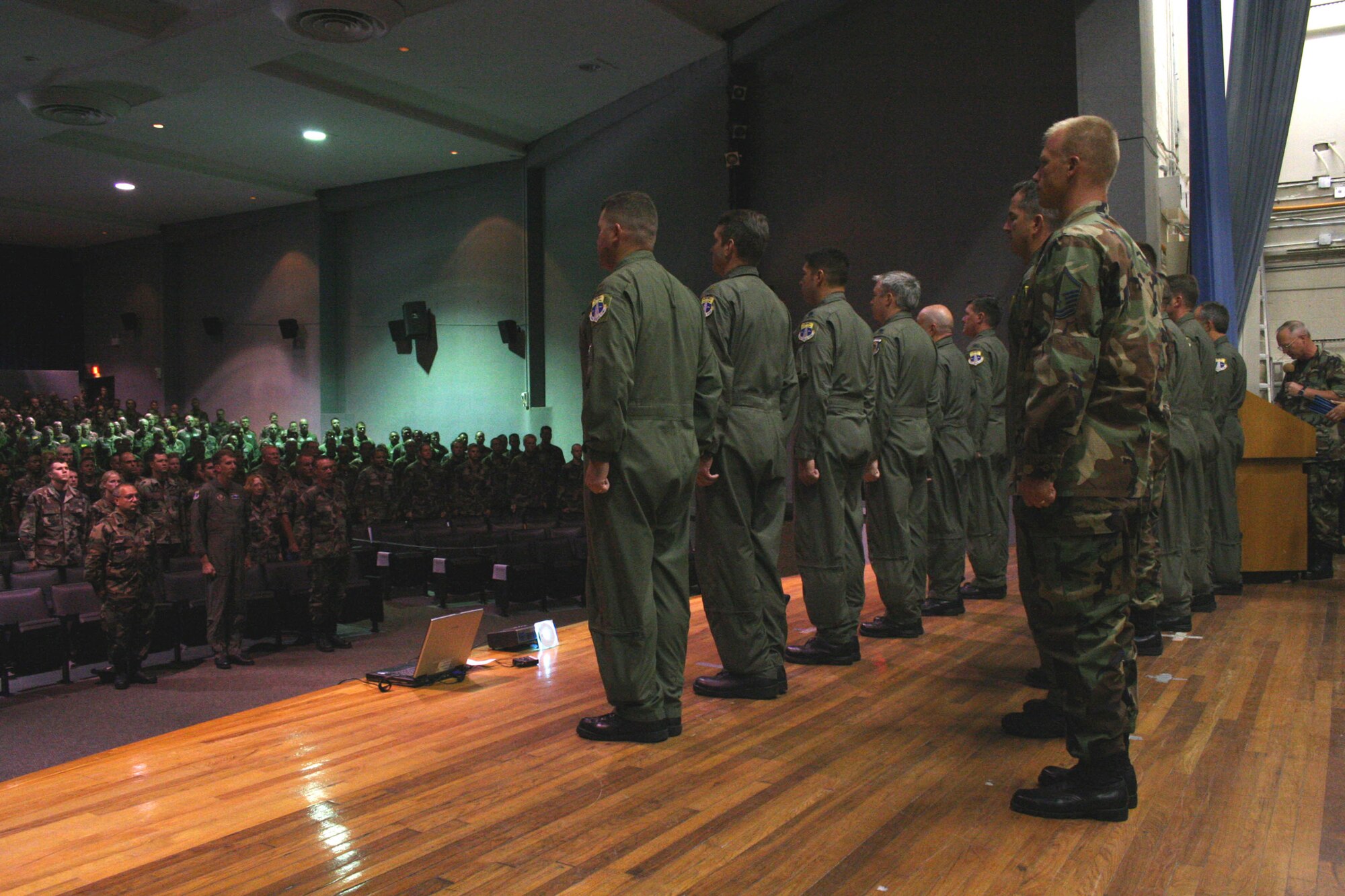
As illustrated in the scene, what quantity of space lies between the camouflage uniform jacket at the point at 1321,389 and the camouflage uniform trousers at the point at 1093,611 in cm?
501

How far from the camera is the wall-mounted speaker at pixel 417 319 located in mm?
15906

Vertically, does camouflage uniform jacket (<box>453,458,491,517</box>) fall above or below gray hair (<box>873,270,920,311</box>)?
below

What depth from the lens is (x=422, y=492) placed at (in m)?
11.4

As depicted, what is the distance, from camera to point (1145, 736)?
2752mm

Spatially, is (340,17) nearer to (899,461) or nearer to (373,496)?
(373,496)

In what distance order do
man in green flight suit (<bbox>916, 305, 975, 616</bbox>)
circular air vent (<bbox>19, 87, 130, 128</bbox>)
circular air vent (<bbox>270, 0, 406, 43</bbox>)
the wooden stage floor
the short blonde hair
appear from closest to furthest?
the wooden stage floor, the short blonde hair, man in green flight suit (<bbox>916, 305, 975, 616</bbox>), circular air vent (<bbox>270, 0, 406, 43</bbox>), circular air vent (<bbox>19, 87, 130, 128</bbox>)

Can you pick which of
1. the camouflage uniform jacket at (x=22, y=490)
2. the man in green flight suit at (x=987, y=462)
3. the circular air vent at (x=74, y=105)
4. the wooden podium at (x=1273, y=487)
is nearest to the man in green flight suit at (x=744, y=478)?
the man in green flight suit at (x=987, y=462)

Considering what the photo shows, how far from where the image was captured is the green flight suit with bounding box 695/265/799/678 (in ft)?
10.3

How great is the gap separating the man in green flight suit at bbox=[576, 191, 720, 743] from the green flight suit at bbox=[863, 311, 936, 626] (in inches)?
57.8

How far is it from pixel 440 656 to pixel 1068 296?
256 centimetres

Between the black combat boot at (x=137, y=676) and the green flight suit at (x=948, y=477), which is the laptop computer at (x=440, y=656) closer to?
the green flight suit at (x=948, y=477)

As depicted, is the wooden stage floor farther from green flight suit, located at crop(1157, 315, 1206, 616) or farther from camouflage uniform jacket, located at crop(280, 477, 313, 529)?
camouflage uniform jacket, located at crop(280, 477, 313, 529)

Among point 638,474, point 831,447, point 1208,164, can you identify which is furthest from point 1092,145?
point 1208,164

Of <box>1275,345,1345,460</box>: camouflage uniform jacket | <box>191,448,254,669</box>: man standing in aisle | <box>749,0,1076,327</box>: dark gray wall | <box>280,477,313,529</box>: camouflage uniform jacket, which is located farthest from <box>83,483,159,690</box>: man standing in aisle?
<box>1275,345,1345,460</box>: camouflage uniform jacket
